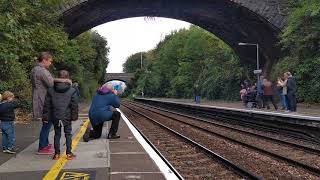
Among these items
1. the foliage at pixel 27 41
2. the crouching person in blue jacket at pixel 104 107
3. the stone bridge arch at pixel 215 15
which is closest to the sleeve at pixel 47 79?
the foliage at pixel 27 41

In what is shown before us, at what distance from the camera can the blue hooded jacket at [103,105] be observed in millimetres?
12531

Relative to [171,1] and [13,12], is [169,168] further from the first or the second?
[171,1]

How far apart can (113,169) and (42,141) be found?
261 cm

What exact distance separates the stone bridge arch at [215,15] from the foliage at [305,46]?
236cm

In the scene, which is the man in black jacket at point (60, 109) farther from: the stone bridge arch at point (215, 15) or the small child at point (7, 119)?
the stone bridge arch at point (215, 15)

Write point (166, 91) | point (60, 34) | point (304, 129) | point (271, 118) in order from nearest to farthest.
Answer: point (304, 129), point (271, 118), point (60, 34), point (166, 91)

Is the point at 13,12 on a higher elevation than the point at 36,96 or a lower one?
higher

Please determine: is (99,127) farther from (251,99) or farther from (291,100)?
(251,99)

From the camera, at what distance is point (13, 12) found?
12664 mm

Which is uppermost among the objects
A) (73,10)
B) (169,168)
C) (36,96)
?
(73,10)

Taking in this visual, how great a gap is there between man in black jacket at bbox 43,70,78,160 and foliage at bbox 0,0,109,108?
8.65 feet

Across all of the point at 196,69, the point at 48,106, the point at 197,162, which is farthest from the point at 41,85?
the point at 196,69

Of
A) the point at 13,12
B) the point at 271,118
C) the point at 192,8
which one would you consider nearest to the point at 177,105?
the point at 192,8

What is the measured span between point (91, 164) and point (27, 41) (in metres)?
7.24
